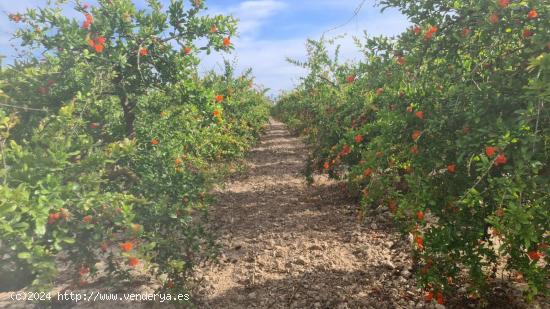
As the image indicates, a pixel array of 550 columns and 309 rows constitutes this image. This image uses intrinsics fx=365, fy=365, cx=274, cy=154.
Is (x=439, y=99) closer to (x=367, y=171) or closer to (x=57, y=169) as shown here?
(x=367, y=171)

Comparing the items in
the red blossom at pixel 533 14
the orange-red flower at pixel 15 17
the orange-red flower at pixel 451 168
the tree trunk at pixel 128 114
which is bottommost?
the orange-red flower at pixel 451 168

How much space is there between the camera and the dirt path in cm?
425

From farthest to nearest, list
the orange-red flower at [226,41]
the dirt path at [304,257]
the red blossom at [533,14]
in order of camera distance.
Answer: the orange-red flower at [226,41], the dirt path at [304,257], the red blossom at [533,14]

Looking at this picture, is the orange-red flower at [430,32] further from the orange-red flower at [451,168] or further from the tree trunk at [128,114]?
the tree trunk at [128,114]

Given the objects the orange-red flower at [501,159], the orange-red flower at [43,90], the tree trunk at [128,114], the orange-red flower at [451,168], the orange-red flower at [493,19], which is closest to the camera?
the orange-red flower at [501,159]

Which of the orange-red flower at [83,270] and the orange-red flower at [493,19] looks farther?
the orange-red flower at [83,270]

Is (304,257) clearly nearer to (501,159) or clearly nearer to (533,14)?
(501,159)

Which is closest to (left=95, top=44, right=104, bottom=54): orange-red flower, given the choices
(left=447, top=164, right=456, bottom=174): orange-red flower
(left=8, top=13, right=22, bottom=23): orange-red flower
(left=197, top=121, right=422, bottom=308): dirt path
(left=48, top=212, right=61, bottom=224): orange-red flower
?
(left=8, top=13, right=22, bottom=23): orange-red flower

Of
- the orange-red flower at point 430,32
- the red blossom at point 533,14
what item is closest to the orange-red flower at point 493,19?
the red blossom at point 533,14

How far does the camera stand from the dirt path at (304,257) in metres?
4.25

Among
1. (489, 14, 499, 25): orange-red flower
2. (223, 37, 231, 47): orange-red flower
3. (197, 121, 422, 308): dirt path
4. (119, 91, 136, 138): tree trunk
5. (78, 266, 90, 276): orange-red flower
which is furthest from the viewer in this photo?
(119, 91, 136, 138): tree trunk

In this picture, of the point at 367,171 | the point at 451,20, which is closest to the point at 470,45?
the point at 451,20

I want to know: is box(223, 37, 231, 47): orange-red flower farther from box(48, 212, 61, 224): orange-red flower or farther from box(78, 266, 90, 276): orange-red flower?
box(78, 266, 90, 276): orange-red flower

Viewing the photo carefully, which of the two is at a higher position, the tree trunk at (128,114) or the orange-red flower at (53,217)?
the tree trunk at (128,114)
